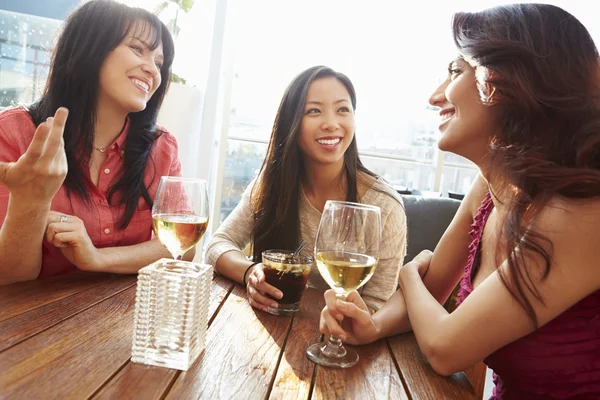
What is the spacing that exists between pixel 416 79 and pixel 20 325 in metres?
4.37

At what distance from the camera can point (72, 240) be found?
119 cm

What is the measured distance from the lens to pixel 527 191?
0.99m

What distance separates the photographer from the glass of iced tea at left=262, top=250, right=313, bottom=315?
1.10 meters

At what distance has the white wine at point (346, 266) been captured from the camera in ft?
2.75

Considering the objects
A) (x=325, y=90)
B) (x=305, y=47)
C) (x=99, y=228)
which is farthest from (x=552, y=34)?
(x=305, y=47)

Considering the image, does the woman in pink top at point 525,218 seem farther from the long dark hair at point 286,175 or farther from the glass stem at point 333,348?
the long dark hair at point 286,175

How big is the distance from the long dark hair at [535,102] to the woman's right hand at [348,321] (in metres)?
0.30

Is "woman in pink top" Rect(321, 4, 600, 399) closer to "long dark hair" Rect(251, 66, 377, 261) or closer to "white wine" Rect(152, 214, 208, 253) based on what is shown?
"white wine" Rect(152, 214, 208, 253)

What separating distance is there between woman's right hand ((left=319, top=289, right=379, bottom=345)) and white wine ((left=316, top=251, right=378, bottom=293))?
0.28ft

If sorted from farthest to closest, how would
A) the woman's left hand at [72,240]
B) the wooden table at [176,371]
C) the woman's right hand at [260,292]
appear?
the woman's left hand at [72,240] < the woman's right hand at [260,292] < the wooden table at [176,371]

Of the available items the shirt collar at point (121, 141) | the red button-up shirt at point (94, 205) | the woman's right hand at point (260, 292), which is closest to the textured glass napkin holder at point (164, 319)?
the woman's right hand at point (260, 292)

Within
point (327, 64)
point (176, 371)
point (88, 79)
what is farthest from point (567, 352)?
point (327, 64)

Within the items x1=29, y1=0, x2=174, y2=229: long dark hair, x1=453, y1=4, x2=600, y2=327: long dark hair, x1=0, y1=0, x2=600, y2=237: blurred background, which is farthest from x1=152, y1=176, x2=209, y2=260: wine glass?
x1=0, y1=0, x2=600, y2=237: blurred background

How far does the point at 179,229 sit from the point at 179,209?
38 millimetres
